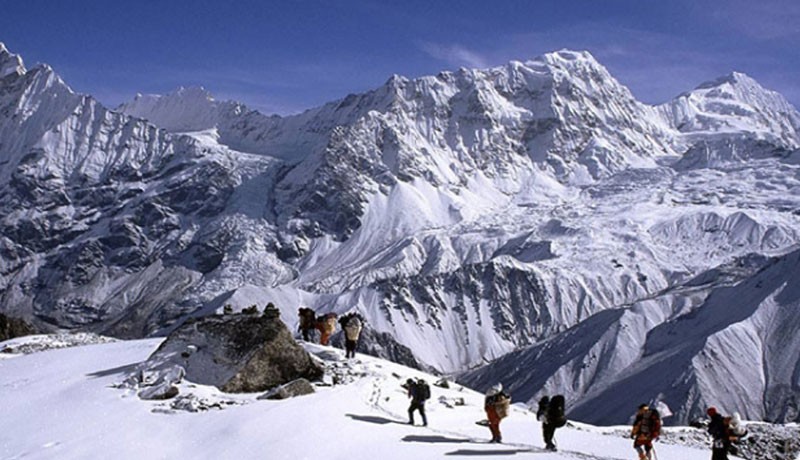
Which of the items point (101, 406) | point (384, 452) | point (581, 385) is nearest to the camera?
point (384, 452)

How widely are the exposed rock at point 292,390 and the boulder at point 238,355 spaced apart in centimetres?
142

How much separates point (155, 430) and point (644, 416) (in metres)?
14.3

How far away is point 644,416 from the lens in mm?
26625

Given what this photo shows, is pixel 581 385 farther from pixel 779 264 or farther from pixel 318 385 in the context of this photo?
pixel 318 385

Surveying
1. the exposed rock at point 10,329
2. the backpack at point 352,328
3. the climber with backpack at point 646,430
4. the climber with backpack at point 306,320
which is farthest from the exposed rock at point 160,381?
the exposed rock at point 10,329

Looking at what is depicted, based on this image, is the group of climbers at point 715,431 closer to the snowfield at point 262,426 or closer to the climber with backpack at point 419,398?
the snowfield at point 262,426

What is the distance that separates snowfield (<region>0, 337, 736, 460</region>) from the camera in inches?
1007

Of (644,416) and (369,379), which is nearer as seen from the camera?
(644,416)

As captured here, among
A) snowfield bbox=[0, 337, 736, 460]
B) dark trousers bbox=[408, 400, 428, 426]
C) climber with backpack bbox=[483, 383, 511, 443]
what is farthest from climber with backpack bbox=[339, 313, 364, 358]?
climber with backpack bbox=[483, 383, 511, 443]

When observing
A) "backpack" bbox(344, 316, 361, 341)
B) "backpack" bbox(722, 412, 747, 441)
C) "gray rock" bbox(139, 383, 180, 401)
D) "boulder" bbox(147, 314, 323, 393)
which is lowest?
"gray rock" bbox(139, 383, 180, 401)

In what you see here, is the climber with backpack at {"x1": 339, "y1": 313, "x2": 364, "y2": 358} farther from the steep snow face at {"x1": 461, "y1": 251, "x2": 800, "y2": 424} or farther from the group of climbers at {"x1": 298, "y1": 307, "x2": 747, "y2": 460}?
the steep snow face at {"x1": 461, "y1": 251, "x2": 800, "y2": 424}

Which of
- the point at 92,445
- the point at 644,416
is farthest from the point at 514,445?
the point at 92,445

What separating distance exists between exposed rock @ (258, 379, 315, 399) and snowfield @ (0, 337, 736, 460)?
46 centimetres

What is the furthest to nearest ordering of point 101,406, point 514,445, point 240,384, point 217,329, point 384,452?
point 217,329 < point 240,384 < point 101,406 < point 514,445 < point 384,452
